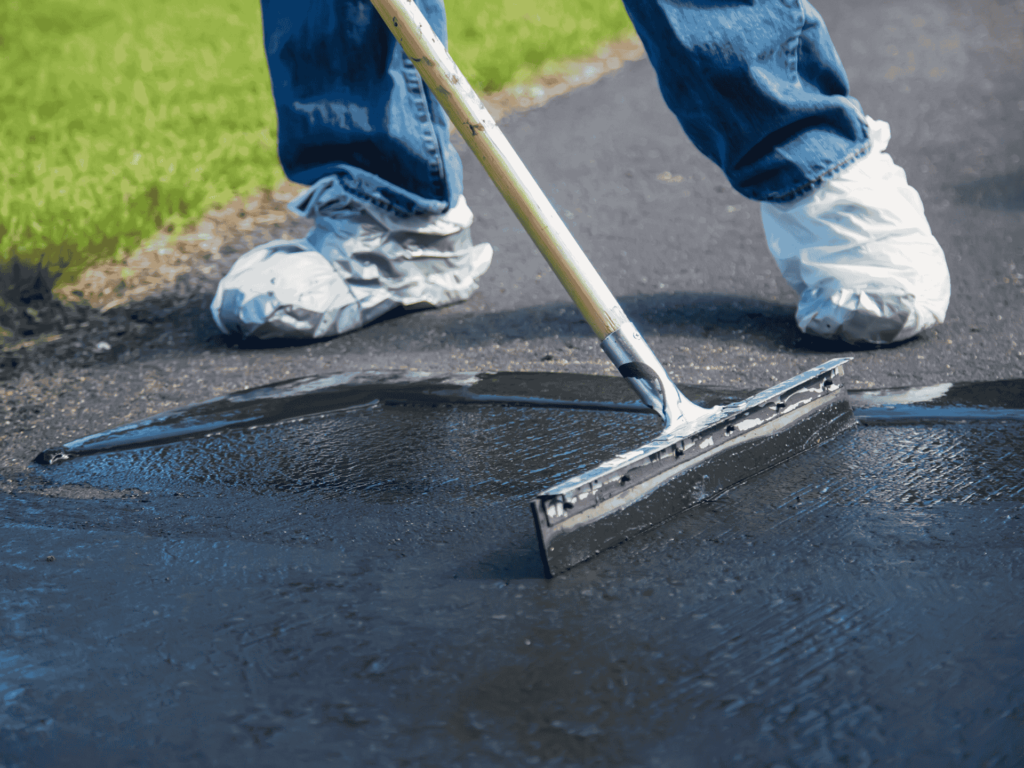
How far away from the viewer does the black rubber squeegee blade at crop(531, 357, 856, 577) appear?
1.15 m

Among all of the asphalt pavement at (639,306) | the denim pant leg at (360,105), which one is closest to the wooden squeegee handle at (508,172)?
the asphalt pavement at (639,306)

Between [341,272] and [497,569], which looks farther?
[341,272]

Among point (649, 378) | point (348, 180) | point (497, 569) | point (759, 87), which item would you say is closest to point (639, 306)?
point (759, 87)

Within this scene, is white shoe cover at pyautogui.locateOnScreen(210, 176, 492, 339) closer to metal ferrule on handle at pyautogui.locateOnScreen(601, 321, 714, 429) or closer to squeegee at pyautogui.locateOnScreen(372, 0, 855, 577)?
squeegee at pyautogui.locateOnScreen(372, 0, 855, 577)

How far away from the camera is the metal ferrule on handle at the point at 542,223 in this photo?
1.45 metres

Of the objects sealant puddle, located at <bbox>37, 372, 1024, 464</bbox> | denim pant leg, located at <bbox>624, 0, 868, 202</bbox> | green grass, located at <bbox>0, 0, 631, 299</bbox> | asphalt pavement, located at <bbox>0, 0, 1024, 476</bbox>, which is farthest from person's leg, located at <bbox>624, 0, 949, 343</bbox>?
green grass, located at <bbox>0, 0, 631, 299</bbox>

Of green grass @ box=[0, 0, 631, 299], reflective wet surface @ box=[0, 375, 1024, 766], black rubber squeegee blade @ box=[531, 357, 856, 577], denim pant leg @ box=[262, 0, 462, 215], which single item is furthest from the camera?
green grass @ box=[0, 0, 631, 299]

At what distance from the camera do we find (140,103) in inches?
164

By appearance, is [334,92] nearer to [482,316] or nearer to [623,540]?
[482,316]

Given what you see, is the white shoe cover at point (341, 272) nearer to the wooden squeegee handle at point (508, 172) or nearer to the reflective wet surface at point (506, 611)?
the reflective wet surface at point (506, 611)

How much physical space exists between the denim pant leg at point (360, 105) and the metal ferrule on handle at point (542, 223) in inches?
21.9

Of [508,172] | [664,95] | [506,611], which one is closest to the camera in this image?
[506,611]

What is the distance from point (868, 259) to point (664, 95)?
55 cm

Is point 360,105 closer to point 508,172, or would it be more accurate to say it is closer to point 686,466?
point 508,172
